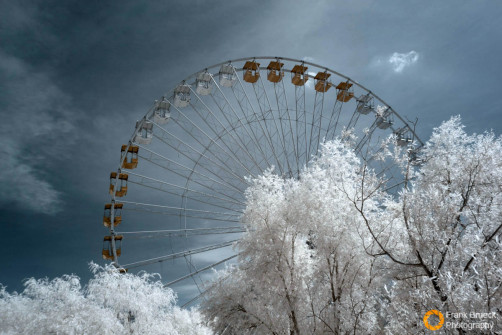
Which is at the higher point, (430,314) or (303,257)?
(303,257)

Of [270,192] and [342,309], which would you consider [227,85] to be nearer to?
[270,192]

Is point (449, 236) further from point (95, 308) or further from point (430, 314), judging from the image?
point (95, 308)

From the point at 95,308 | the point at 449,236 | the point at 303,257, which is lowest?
the point at 95,308

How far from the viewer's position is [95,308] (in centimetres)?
1650

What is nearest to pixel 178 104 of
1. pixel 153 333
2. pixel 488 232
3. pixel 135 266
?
pixel 135 266

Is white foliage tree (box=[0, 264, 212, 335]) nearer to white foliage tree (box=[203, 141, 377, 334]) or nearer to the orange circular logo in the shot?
Result: white foliage tree (box=[203, 141, 377, 334])

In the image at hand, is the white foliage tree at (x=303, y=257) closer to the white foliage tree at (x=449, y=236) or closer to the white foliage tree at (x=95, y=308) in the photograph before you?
the white foliage tree at (x=449, y=236)

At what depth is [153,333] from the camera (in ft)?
58.4

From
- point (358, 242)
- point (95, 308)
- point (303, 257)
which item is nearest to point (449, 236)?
point (358, 242)

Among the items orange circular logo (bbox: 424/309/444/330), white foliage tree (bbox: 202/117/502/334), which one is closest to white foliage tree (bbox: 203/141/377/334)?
white foliage tree (bbox: 202/117/502/334)

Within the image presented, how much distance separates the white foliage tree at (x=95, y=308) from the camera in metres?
16.1

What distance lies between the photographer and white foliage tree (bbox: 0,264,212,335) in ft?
52.7

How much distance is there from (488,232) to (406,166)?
78.9 inches

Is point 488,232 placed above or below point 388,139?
below
